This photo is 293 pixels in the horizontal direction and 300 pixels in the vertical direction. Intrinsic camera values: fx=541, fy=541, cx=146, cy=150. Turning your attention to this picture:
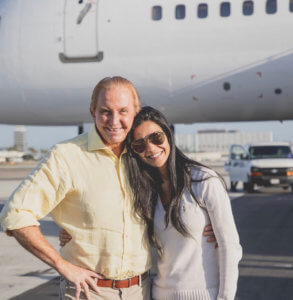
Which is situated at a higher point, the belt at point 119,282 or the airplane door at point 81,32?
the airplane door at point 81,32

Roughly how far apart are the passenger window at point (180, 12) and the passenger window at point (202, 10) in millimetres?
266

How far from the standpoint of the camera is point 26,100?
10.5m

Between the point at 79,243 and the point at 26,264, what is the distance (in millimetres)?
4553

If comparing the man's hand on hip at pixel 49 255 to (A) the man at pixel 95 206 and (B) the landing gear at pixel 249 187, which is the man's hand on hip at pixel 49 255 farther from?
(B) the landing gear at pixel 249 187

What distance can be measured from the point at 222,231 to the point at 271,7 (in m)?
7.79

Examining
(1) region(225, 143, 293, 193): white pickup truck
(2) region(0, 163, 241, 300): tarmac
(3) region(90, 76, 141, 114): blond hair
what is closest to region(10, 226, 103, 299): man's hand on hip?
(3) region(90, 76, 141, 114): blond hair

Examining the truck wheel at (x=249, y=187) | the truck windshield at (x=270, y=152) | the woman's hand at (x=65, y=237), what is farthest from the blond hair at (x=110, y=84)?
the truck windshield at (x=270, y=152)

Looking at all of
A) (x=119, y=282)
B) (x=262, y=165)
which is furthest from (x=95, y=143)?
(x=262, y=165)

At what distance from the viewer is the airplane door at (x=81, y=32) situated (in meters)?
9.69

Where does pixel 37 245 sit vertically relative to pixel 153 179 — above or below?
below

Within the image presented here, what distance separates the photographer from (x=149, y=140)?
2549mm

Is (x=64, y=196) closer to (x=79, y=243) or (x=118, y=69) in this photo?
(x=79, y=243)

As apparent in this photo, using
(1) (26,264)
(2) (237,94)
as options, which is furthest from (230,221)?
(2) (237,94)

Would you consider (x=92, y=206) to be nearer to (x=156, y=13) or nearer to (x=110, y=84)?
(x=110, y=84)
